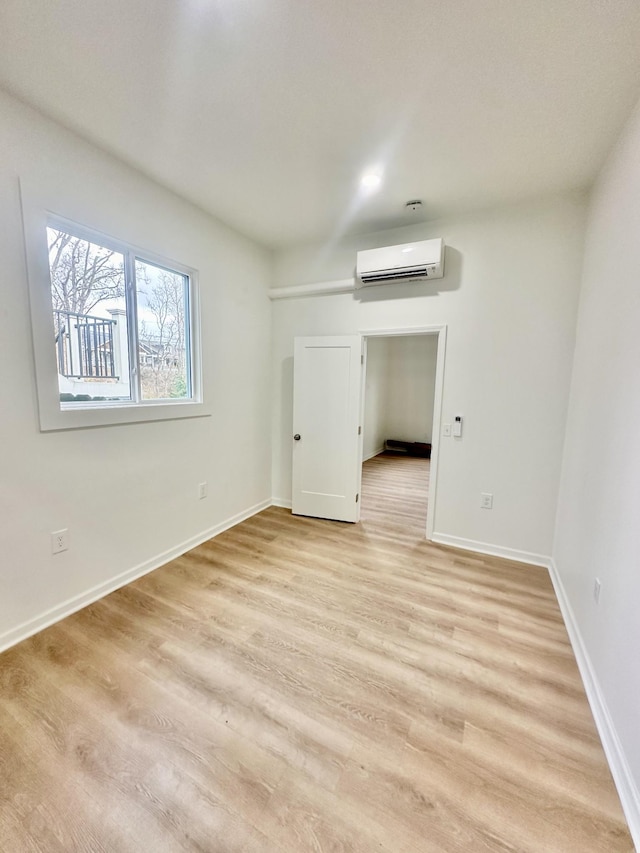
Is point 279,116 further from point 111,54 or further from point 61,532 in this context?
point 61,532

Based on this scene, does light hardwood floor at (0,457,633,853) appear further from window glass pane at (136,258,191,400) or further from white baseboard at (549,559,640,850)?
window glass pane at (136,258,191,400)

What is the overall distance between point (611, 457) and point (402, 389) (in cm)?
562

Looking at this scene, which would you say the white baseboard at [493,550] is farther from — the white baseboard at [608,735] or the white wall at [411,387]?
the white wall at [411,387]

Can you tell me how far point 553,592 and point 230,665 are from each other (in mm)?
2200

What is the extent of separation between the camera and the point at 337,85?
1560 millimetres

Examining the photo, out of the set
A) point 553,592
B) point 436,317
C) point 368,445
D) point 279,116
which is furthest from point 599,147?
point 368,445

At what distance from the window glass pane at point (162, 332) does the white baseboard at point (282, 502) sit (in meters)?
1.68

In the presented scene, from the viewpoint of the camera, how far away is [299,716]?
4.69ft

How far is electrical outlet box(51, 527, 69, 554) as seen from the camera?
194 cm

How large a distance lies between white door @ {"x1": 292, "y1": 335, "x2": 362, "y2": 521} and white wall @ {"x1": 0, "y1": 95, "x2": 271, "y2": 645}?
539 mm

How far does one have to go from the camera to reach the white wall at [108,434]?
173cm

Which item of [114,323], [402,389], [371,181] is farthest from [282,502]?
[402,389]

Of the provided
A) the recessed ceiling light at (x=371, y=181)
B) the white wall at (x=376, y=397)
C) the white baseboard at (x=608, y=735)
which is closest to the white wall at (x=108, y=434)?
the recessed ceiling light at (x=371, y=181)

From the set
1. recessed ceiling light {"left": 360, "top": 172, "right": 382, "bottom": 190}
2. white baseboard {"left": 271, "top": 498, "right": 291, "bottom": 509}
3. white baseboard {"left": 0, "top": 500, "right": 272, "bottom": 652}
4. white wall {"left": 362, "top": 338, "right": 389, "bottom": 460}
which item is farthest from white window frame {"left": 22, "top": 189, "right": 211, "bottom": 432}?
white wall {"left": 362, "top": 338, "right": 389, "bottom": 460}
